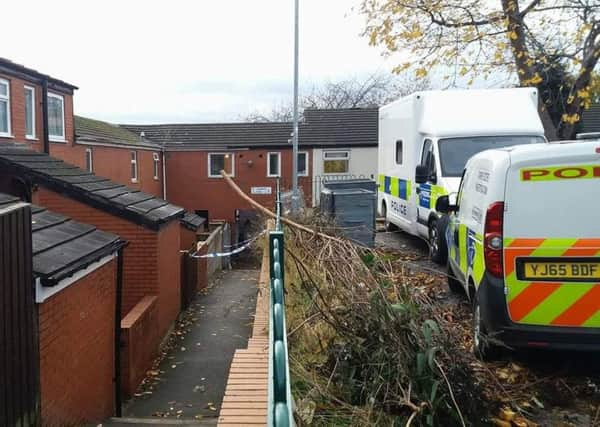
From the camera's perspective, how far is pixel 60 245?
231 inches

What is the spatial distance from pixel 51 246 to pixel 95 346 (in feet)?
4.81

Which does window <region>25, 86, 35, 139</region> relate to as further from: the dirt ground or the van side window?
the dirt ground

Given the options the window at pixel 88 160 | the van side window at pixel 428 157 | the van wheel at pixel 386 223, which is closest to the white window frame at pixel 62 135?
the window at pixel 88 160

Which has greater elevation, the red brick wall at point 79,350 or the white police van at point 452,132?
the white police van at point 452,132

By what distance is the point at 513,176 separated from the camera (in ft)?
15.3

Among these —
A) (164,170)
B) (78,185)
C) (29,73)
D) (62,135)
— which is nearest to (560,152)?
(78,185)

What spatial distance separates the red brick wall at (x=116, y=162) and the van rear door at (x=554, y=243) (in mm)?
13932

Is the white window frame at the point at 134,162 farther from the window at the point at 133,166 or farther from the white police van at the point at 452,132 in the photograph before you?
the white police van at the point at 452,132

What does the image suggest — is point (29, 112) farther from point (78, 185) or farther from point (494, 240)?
point (494, 240)

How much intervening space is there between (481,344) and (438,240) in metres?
4.16

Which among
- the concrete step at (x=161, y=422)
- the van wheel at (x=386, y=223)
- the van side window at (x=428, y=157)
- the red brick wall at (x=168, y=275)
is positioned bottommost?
the concrete step at (x=161, y=422)

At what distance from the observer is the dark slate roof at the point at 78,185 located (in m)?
9.25

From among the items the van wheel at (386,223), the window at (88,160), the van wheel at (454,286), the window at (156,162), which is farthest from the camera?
the window at (156,162)

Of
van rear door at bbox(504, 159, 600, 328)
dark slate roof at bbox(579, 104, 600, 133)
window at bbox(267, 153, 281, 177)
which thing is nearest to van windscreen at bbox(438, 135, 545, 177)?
van rear door at bbox(504, 159, 600, 328)
